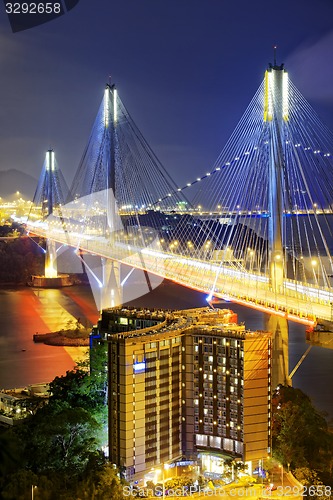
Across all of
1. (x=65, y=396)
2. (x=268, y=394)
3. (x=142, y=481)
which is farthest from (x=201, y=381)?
(x=65, y=396)

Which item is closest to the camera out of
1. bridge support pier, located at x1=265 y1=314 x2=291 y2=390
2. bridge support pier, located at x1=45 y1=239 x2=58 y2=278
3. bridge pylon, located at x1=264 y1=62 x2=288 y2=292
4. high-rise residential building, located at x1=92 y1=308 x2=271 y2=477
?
high-rise residential building, located at x1=92 y1=308 x2=271 y2=477

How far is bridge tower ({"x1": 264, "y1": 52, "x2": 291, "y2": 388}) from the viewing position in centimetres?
690

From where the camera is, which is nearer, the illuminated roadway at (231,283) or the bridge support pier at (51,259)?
the illuminated roadway at (231,283)

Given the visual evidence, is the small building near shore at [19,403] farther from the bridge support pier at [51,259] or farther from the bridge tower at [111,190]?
the bridge support pier at [51,259]

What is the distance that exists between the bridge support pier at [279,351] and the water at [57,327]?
1.35 ft

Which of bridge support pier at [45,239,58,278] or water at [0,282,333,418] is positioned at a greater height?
bridge support pier at [45,239,58,278]

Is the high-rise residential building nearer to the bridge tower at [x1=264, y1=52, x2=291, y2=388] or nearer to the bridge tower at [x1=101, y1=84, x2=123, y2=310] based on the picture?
the bridge tower at [x1=264, y1=52, x2=291, y2=388]

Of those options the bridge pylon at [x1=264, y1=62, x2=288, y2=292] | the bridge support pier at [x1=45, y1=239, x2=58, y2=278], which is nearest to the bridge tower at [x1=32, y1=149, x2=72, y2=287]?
the bridge support pier at [x1=45, y1=239, x2=58, y2=278]

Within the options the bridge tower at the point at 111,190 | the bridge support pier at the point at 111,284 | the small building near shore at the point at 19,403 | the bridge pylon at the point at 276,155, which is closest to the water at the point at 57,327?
the bridge support pier at the point at 111,284

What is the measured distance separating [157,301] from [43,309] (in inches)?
90.7

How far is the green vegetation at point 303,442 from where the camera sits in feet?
17.7

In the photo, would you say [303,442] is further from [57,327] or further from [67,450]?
[57,327]

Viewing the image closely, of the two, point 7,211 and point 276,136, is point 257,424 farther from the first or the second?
point 7,211

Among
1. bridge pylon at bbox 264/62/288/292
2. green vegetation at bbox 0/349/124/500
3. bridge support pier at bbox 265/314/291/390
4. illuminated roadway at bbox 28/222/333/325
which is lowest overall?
green vegetation at bbox 0/349/124/500
